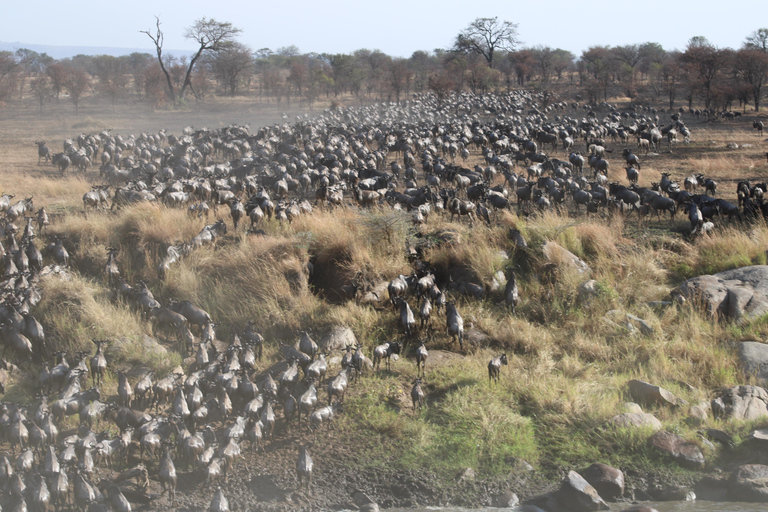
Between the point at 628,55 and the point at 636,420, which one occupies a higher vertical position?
the point at 628,55

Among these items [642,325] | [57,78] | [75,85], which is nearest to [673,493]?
[642,325]

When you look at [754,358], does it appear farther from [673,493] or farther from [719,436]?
[673,493]

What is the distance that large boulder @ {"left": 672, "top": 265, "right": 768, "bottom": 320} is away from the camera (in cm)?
861

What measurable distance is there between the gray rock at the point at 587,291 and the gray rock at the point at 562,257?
523 millimetres

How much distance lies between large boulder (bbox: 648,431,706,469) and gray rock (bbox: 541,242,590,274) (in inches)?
161

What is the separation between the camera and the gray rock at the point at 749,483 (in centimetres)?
552

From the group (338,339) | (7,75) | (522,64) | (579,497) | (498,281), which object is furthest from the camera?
(522,64)

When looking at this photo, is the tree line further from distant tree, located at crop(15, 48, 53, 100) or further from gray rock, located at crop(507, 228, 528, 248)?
gray rock, located at crop(507, 228, 528, 248)

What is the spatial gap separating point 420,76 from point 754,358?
56.0 metres

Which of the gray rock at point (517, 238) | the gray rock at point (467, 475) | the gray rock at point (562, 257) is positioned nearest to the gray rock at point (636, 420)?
the gray rock at point (467, 475)

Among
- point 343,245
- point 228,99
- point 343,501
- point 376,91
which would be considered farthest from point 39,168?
point 376,91

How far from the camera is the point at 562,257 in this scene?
10156 millimetres

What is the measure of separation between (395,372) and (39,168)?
16557 millimetres

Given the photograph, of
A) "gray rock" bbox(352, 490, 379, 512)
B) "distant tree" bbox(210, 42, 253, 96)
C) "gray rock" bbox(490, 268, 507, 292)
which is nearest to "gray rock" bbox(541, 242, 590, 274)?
"gray rock" bbox(490, 268, 507, 292)
